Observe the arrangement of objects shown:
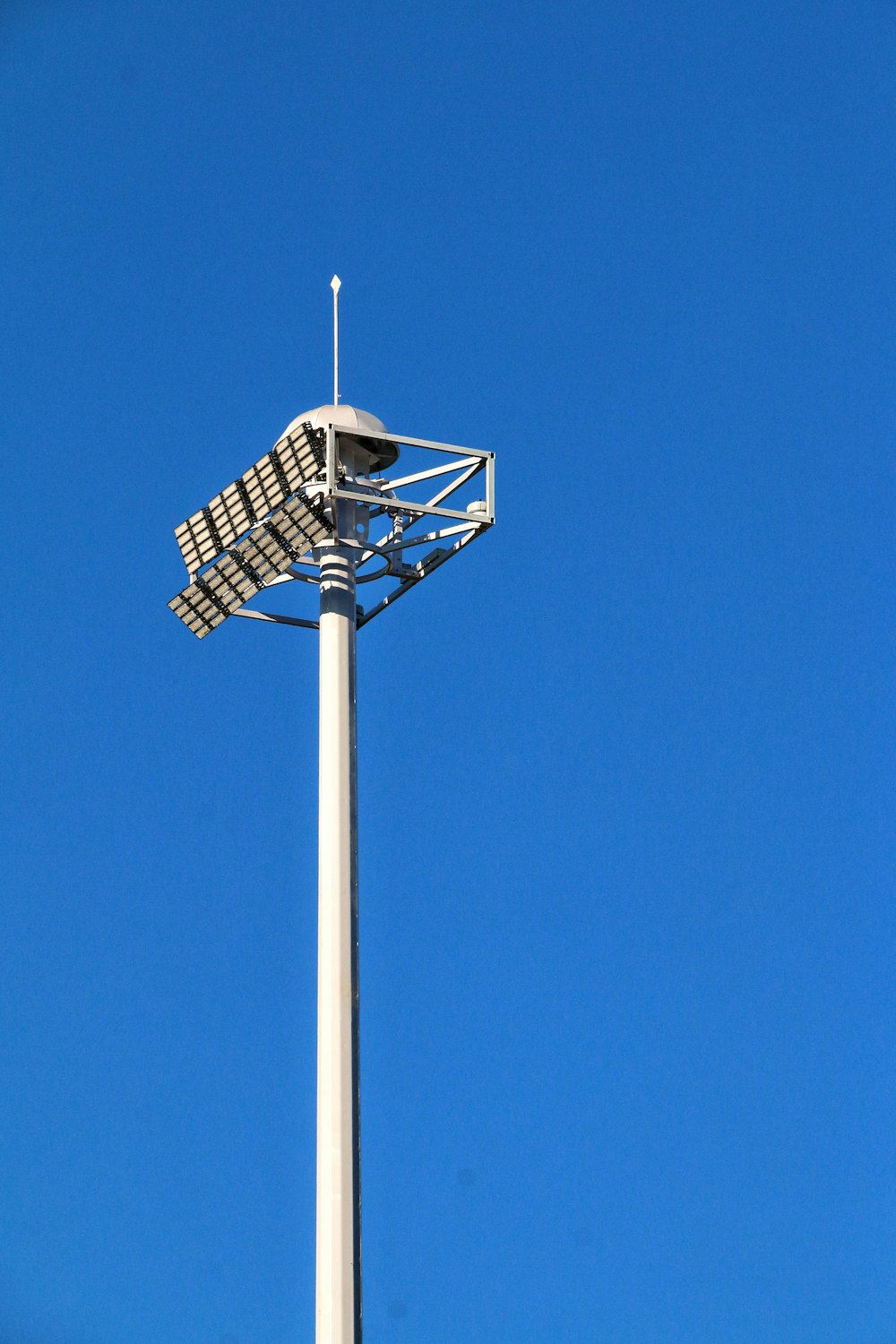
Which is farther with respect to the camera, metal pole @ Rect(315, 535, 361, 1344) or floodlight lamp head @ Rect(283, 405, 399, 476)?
floodlight lamp head @ Rect(283, 405, 399, 476)

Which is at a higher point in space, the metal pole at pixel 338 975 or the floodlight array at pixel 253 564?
the floodlight array at pixel 253 564

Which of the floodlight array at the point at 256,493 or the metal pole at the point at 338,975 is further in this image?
the floodlight array at the point at 256,493

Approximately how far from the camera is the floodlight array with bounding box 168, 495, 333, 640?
53.1m

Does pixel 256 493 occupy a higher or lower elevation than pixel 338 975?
higher

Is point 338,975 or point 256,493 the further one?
point 256,493

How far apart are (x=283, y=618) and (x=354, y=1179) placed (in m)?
14.3

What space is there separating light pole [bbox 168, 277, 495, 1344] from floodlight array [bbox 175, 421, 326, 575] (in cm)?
3

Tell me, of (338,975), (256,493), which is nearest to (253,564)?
(256,493)

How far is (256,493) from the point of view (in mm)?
54031

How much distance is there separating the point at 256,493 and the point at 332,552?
2.42 m

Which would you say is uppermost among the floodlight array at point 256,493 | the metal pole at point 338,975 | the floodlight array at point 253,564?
the floodlight array at point 256,493

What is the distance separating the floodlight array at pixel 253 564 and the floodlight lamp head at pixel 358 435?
1938 millimetres

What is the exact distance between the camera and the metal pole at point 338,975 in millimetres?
46250

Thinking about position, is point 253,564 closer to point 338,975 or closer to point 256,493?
point 256,493
